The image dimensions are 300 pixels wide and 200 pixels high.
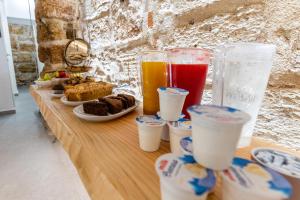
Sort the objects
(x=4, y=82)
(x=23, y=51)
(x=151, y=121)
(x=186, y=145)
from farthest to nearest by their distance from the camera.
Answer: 1. (x=23, y=51)
2. (x=4, y=82)
3. (x=151, y=121)
4. (x=186, y=145)

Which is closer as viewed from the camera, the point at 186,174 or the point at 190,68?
the point at 186,174

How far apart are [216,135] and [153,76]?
364mm

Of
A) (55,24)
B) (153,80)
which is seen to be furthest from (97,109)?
(55,24)

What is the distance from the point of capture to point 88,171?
0.45m

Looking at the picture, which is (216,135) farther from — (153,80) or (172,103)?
(153,80)

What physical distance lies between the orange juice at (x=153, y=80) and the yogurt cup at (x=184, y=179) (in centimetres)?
33

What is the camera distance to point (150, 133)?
453mm

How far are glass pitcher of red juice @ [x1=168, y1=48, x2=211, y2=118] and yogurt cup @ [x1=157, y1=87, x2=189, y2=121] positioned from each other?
81 mm

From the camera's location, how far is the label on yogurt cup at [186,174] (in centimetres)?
23

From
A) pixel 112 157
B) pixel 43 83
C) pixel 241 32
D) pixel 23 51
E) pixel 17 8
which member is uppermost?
pixel 17 8

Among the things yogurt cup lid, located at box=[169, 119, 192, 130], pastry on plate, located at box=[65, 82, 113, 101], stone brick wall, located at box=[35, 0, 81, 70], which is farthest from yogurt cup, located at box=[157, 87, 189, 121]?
stone brick wall, located at box=[35, 0, 81, 70]

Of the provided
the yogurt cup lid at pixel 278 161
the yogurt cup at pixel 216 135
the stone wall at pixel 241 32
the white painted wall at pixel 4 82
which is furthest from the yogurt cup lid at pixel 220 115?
the white painted wall at pixel 4 82

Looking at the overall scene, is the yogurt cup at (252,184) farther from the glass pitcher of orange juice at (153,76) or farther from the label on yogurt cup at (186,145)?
the glass pitcher of orange juice at (153,76)

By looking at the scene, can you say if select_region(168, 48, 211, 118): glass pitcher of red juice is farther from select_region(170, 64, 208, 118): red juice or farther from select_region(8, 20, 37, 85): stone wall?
select_region(8, 20, 37, 85): stone wall
